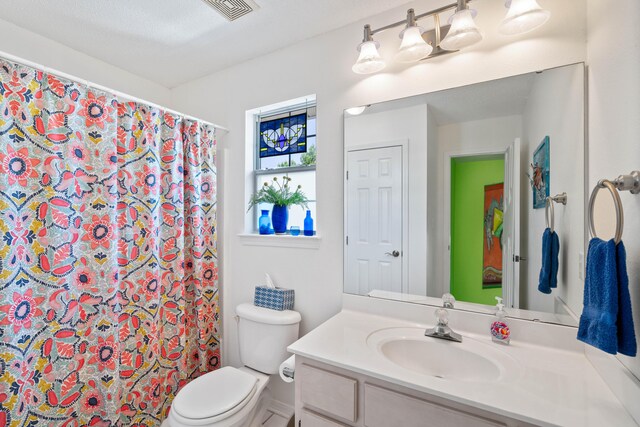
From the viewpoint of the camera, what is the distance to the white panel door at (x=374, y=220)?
1479 mm

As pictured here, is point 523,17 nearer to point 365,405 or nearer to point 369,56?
point 369,56

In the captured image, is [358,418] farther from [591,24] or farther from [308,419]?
[591,24]

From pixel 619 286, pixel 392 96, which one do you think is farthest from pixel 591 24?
pixel 619 286

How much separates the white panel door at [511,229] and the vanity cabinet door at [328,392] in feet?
2.56

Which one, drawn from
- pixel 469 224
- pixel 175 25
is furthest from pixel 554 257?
pixel 175 25

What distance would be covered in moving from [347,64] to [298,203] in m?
0.89

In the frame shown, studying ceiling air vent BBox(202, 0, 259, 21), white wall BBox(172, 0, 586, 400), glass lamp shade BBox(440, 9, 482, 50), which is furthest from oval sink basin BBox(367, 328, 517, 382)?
ceiling air vent BBox(202, 0, 259, 21)

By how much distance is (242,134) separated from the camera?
6.84 feet

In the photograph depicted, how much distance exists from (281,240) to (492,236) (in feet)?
3.88

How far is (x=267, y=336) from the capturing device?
173cm

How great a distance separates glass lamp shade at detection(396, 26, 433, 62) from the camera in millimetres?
1292

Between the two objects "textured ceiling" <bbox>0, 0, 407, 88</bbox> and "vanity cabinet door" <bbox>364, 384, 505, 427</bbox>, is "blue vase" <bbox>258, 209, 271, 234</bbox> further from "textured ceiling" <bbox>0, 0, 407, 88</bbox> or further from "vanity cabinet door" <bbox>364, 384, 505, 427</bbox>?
"vanity cabinet door" <bbox>364, 384, 505, 427</bbox>

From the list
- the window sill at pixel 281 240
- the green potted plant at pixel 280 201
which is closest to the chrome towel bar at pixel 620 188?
the window sill at pixel 281 240

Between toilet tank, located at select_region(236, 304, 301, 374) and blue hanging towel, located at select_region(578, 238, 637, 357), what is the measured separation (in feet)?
4.42
